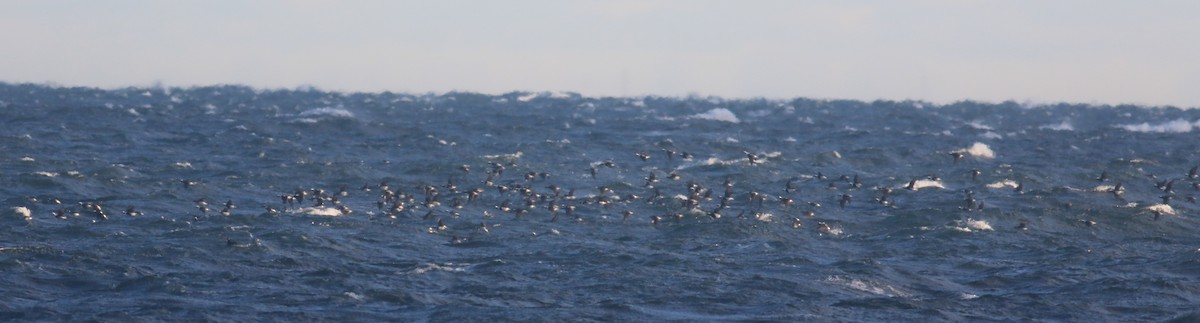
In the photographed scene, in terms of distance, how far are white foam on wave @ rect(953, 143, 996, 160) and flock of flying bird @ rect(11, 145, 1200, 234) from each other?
47.7ft

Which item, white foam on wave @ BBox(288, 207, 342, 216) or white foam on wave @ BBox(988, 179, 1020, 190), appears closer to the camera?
white foam on wave @ BBox(288, 207, 342, 216)

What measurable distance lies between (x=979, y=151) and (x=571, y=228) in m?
32.3

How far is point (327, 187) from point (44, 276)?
1867 cm

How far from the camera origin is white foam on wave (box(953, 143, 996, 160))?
63250 mm

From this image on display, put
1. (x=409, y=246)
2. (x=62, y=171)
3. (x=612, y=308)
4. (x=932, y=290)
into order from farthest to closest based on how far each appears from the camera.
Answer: (x=62, y=171), (x=409, y=246), (x=932, y=290), (x=612, y=308)

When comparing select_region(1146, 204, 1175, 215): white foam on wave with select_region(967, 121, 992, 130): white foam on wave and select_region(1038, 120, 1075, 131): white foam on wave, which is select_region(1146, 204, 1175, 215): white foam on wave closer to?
select_region(967, 121, 992, 130): white foam on wave

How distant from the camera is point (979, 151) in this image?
64.2 m

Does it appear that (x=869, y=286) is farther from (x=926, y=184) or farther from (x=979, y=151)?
(x=979, y=151)

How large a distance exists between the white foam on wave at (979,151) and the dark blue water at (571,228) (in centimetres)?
20

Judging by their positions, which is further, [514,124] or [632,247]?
[514,124]

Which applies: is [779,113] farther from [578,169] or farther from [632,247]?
[632,247]

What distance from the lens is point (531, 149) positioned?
61.3 meters

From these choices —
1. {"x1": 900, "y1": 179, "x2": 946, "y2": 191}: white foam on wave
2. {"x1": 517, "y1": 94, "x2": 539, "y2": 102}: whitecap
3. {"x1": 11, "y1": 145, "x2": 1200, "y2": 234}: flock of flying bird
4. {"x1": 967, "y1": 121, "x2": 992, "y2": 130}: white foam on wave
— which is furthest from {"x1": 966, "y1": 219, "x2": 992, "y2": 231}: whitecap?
{"x1": 517, "y1": 94, "x2": 539, "y2": 102}: whitecap

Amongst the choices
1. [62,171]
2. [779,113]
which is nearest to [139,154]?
[62,171]
